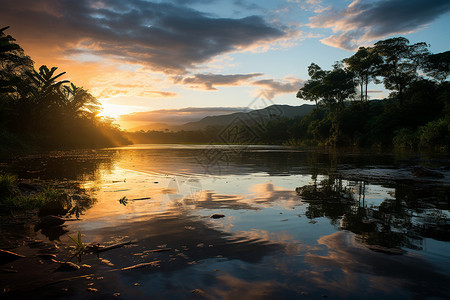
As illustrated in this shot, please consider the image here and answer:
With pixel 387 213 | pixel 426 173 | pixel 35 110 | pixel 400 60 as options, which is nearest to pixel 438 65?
pixel 400 60

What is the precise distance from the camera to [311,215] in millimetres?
7016

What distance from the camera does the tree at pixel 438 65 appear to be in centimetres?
5508

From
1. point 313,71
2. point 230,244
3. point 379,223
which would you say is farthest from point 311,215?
point 313,71

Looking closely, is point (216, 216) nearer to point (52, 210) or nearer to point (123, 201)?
point (123, 201)

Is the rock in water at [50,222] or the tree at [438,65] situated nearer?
the rock in water at [50,222]

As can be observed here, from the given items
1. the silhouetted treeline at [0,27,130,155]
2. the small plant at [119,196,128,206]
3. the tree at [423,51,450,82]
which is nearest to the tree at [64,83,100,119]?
the silhouetted treeline at [0,27,130,155]

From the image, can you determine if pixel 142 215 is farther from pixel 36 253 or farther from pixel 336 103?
pixel 336 103

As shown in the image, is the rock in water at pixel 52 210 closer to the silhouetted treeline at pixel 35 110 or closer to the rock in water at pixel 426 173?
the rock in water at pixel 426 173

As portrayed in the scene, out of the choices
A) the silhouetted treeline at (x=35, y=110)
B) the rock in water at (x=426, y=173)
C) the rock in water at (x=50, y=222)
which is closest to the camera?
the rock in water at (x=50, y=222)

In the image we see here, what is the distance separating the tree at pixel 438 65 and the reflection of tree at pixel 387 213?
59240mm

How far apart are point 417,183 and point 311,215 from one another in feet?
26.6

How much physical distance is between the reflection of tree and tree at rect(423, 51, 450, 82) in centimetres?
5924

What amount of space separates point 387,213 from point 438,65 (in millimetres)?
65008

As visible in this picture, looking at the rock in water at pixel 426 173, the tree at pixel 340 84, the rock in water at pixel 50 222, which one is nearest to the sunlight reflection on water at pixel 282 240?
the rock in water at pixel 50 222
